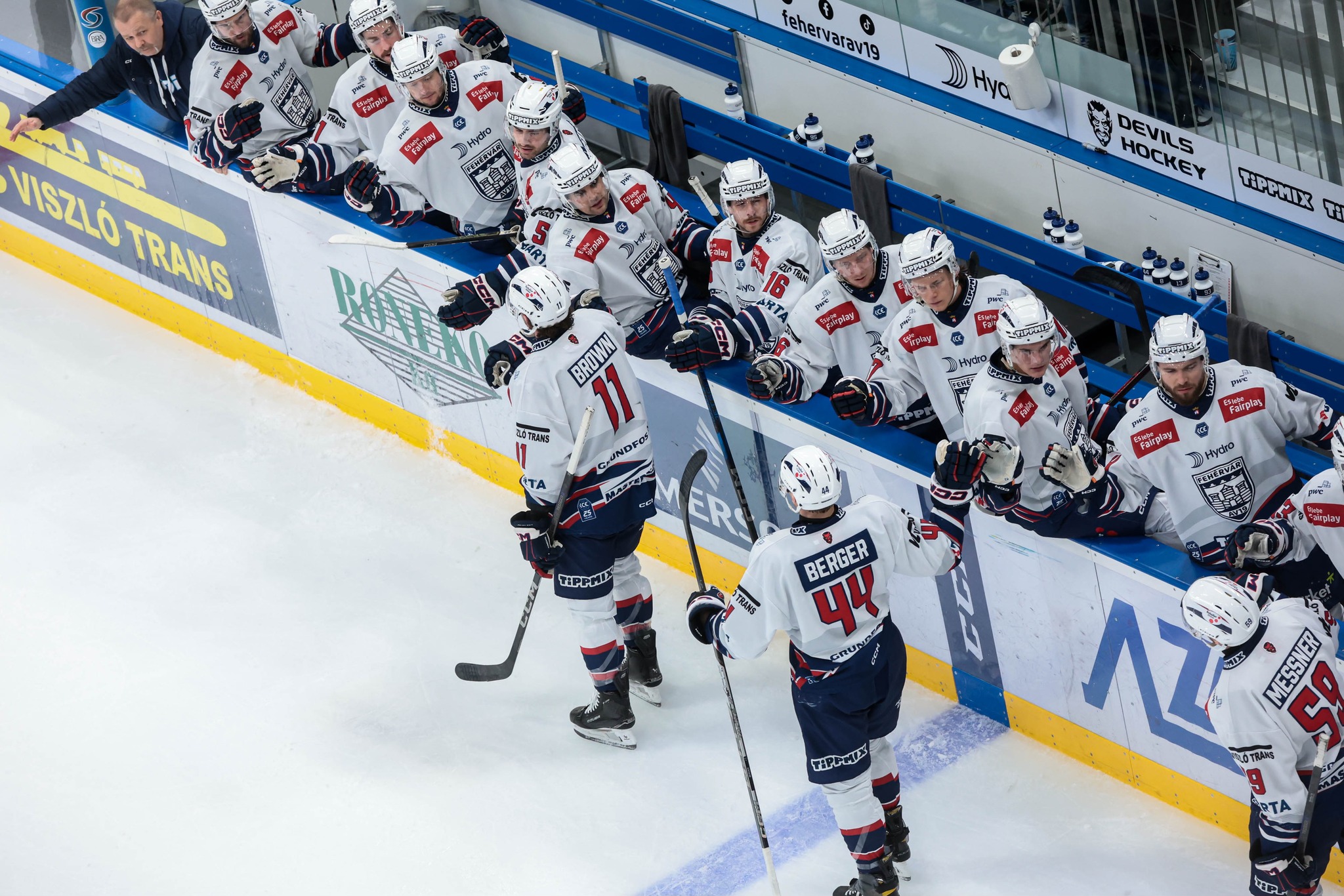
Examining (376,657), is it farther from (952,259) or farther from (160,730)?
(952,259)

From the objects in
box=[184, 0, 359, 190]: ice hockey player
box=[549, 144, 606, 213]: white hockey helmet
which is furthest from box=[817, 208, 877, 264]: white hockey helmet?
box=[184, 0, 359, 190]: ice hockey player

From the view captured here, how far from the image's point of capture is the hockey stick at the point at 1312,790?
4.84 meters

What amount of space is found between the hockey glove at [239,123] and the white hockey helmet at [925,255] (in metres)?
2.90

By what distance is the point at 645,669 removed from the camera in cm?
668

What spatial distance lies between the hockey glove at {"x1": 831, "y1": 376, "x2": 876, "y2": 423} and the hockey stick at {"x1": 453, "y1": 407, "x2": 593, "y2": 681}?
803 millimetres

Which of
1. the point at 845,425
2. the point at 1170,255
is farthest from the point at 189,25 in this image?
the point at 1170,255

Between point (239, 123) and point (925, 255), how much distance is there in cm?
301

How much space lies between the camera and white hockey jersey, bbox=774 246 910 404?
6289 millimetres

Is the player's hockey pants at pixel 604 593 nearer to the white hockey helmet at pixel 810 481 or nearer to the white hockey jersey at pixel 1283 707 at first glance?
the white hockey helmet at pixel 810 481

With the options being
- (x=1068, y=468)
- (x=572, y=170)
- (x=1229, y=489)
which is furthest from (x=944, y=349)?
(x=572, y=170)

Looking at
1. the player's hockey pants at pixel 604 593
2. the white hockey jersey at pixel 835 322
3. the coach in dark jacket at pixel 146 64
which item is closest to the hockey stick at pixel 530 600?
the player's hockey pants at pixel 604 593

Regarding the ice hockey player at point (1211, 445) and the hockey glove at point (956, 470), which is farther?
the ice hockey player at point (1211, 445)

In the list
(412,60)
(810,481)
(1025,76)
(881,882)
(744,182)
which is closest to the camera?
(810,481)

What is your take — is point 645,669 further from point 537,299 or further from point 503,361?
point 537,299
